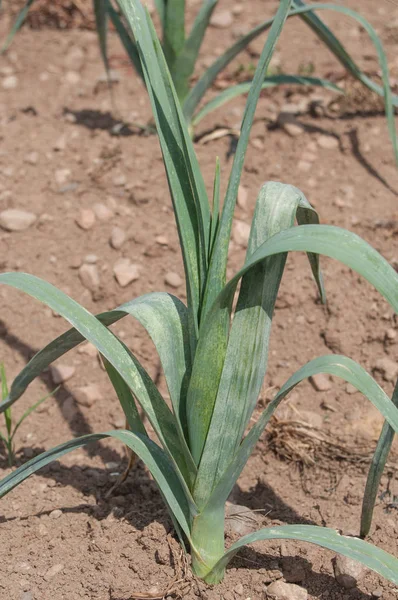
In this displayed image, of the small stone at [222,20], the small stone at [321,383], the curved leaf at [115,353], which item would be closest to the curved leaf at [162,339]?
the curved leaf at [115,353]

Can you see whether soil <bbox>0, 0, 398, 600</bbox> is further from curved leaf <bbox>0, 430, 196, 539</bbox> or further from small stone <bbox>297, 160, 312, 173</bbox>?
curved leaf <bbox>0, 430, 196, 539</bbox>

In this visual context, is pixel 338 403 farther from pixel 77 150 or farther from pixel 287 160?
pixel 77 150

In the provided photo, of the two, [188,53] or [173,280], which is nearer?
[173,280]

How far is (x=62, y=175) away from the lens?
2484 mm

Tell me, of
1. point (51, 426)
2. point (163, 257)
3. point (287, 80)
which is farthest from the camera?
point (287, 80)

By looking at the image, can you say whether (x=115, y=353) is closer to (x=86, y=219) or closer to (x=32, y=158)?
(x=86, y=219)

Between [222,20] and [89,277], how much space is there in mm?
1555

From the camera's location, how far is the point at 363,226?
90.7 inches

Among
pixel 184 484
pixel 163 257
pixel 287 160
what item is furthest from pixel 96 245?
pixel 184 484

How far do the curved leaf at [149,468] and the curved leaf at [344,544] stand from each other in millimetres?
125

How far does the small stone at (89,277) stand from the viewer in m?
2.18

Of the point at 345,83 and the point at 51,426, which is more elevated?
the point at 345,83

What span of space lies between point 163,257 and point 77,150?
23.4 inches

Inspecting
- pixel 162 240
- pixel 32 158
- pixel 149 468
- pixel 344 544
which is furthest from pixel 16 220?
pixel 344 544
